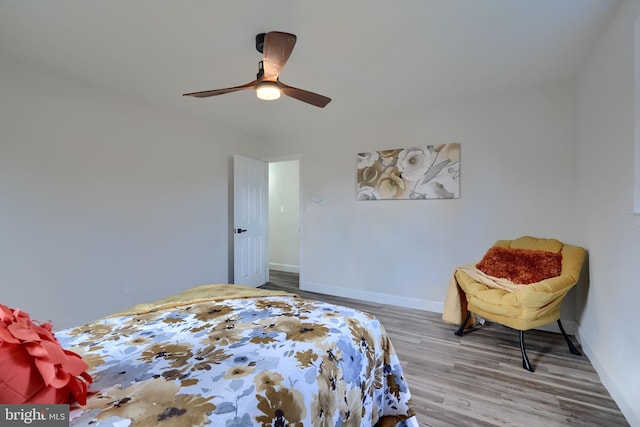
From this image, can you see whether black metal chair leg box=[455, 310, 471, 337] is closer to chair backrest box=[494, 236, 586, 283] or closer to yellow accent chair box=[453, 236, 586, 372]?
yellow accent chair box=[453, 236, 586, 372]

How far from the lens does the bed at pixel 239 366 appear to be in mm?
754

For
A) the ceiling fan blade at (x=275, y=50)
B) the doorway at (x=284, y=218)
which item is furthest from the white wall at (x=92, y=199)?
the doorway at (x=284, y=218)

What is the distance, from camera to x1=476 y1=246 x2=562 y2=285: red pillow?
2.43 metres

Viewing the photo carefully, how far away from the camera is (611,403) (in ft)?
5.80

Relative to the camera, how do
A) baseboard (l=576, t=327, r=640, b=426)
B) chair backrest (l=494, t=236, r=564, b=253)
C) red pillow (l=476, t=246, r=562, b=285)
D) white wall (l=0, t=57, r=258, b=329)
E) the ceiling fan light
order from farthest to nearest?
chair backrest (l=494, t=236, r=564, b=253) < red pillow (l=476, t=246, r=562, b=285) < white wall (l=0, t=57, r=258, b=329) < the ceiling fan light < baseboard (l=576, t=327, r=640, b=426)

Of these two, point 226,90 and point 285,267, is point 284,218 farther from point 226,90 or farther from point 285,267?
point 226,90

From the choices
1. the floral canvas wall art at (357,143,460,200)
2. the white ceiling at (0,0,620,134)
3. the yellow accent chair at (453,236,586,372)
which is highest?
the white ceiling at (0,0,620,134)

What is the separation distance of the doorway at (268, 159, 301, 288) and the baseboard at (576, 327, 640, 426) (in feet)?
13.5

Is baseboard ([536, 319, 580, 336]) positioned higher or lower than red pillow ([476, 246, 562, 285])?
lower

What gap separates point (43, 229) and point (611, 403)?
4.31 m

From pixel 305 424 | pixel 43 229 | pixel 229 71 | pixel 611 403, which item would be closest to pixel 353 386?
pixel 305 424

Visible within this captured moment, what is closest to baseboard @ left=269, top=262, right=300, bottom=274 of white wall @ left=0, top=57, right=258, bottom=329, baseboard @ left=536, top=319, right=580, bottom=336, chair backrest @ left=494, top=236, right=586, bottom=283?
white wall @ left=0, top=57, right=258, bottom=329

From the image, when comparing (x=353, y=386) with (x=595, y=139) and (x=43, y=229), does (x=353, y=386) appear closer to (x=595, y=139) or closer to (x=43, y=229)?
(x=595, y=139)

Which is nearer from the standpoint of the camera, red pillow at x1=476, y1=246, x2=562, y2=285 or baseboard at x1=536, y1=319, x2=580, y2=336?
red pillow at x1=476, y1=246, x2=562, y2=285
